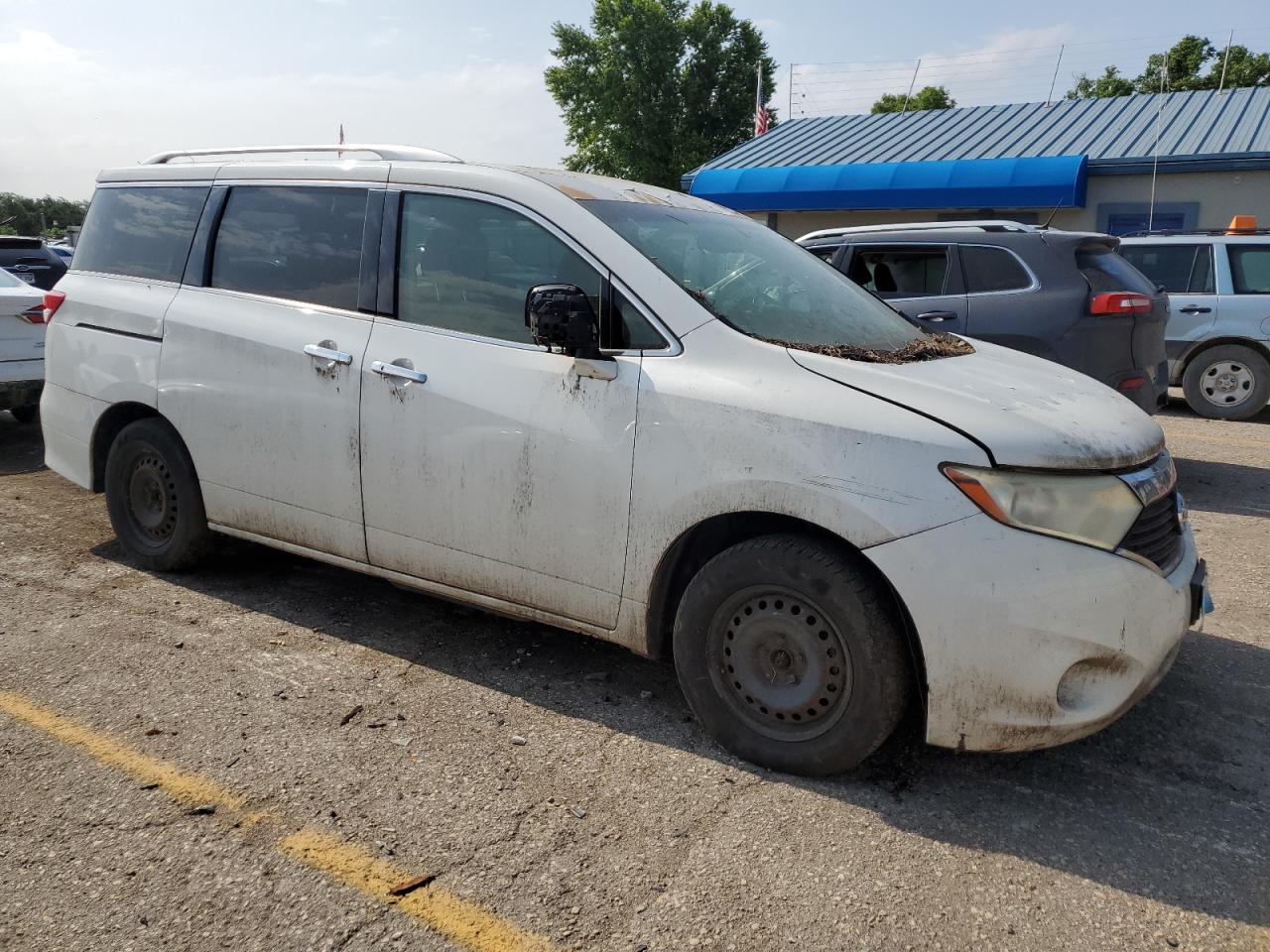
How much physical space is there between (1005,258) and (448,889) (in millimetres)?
6232

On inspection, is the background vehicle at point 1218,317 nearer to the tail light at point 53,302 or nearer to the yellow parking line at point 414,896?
the tail light at point 53,302

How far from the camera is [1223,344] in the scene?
34.3 feet

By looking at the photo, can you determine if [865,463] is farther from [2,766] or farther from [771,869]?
[2,766]

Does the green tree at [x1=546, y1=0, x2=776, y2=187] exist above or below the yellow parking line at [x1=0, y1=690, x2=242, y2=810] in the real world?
above

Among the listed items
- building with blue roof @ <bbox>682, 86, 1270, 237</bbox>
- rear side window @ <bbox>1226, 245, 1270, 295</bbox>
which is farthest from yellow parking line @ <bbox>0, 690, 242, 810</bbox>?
building with blue roof @ <bbox>682, 86, 1270, 237</bbox>

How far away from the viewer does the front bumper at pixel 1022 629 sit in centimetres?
276

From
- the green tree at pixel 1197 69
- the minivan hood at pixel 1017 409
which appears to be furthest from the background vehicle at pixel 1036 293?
the green tree at pixel 1197 69

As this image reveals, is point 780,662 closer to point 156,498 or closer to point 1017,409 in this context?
point 1017,409

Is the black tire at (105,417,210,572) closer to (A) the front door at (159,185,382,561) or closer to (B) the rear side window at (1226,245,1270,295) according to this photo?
(A) the front door at (159,185,382,561)

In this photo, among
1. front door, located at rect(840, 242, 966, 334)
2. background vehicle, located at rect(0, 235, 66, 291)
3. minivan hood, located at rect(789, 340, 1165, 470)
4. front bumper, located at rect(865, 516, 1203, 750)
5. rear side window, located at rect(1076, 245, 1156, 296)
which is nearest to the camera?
front bumper, located at rect(865, 516, 1203, 750)

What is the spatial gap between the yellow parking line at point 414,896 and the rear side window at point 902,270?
5.94 meters

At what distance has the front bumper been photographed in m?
2.76

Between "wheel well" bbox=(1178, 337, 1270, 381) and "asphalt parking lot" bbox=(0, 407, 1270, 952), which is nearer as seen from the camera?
"asphalt parking lot" bbox=(0, 407, 1270, 952)

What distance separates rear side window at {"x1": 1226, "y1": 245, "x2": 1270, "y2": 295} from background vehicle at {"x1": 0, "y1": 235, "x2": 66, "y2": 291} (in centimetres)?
1272
